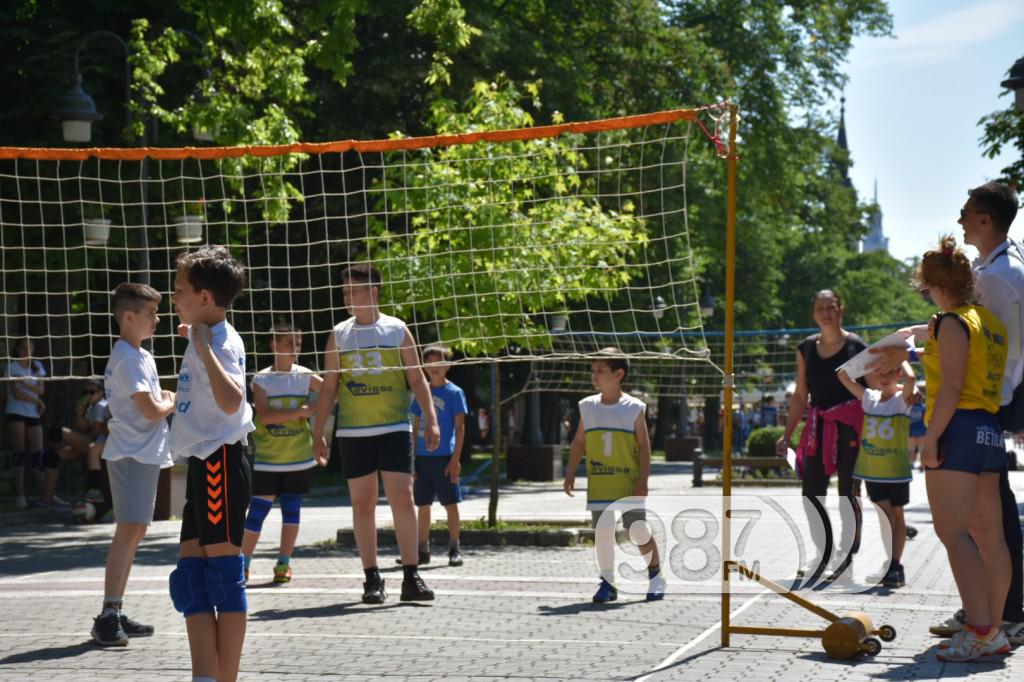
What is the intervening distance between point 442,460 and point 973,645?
623 cm

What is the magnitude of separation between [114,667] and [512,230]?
8.73 m

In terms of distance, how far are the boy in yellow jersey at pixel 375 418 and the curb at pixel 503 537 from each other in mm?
4622

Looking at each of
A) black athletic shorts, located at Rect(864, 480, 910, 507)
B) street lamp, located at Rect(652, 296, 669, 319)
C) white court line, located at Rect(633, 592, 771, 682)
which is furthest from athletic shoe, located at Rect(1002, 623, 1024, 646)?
black athletic shorts, located at Rect(864, 480, 910, 507)

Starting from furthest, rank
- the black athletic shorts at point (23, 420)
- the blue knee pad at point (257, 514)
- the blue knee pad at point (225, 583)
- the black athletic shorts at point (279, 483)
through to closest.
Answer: the black athletic shorts at point (23, 420) → the black athletic shorts at point (279, 483) → the blue knee pad at point (257, 514) → the blue knee pad at point (225, 583)

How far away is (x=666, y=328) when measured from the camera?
3597 cm

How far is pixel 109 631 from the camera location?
7.50 meters

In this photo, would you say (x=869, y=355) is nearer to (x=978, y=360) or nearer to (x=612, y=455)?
(x=978, y=360)

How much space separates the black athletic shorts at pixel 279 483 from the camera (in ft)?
34.8

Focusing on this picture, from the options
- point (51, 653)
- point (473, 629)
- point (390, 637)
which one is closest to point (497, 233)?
point (473, 629)

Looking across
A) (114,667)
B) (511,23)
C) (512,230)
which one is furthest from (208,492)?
(511,23)

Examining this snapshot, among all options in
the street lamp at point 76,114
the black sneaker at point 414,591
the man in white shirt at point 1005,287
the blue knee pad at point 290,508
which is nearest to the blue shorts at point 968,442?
the man in white shirt at point 1005,287

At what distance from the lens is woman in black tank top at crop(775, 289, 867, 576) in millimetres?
9977

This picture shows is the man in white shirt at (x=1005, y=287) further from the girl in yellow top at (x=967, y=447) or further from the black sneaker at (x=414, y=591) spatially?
the black sneaker at (x=414, y=591)

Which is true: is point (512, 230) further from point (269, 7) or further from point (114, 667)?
point (114, 667)
